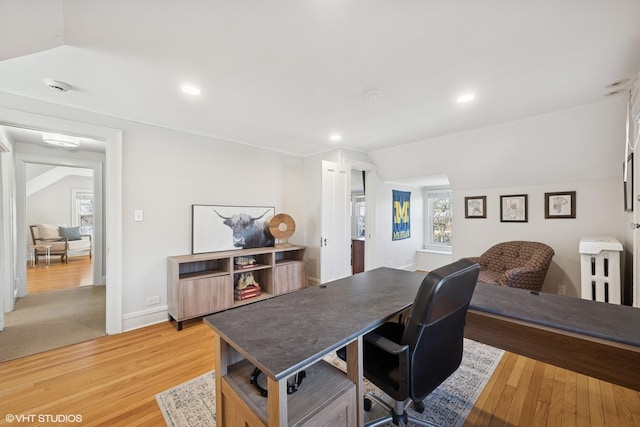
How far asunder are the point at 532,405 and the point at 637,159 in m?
2.16

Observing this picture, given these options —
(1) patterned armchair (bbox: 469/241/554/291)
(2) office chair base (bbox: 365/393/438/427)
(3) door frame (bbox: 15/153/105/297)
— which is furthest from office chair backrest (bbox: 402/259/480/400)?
(3) door frame (bbox: 15/153/105/297)

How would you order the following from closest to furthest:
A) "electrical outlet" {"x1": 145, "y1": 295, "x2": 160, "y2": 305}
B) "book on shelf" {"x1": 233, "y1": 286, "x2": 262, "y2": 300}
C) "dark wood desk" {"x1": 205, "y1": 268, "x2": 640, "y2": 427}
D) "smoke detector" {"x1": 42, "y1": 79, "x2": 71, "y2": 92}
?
1. "dark wood desk" {"x1": 205, "y1": 268, "x2": 640, "y2": 427}
2. "smoke detector" {"x1": 42, "y1": 79, "x2": 71, "y2": 92}
3. "electrical outlet" {"x1": 145, "y1": 295, "x2": 160, "y2": 305}
4. "book on shelf" {"x1": 233, "y1": 286, "x2": 262, "y2": 300}

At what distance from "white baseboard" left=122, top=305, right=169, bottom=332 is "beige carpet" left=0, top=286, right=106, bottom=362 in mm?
237

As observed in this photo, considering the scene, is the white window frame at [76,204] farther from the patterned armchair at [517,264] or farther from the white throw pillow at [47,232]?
the patterned armchair at [517,264]

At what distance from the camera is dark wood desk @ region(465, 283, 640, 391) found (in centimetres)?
105

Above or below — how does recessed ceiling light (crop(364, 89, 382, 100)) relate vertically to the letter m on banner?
above

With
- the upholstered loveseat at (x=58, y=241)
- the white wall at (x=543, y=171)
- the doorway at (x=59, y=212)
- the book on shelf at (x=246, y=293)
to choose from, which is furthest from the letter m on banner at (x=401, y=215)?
the upholstered loveseat at (x=58, y=241)

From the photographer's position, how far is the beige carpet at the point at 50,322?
2.49 m

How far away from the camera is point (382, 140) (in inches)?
152

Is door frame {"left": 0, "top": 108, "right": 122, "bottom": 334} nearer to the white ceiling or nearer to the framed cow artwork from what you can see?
the white ceiling

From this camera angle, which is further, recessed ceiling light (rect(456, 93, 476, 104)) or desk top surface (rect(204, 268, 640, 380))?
recessed ceiling light (rect(456, 93, 476, 104))

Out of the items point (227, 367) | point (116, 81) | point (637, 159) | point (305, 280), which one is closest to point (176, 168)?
point (116, 81)

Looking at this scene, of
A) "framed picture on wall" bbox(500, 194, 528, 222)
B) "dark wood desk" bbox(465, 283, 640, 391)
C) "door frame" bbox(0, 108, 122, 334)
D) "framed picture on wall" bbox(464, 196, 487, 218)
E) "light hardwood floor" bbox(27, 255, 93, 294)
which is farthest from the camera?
"light hardwood floor" bbox(27, 255, 93, 294)

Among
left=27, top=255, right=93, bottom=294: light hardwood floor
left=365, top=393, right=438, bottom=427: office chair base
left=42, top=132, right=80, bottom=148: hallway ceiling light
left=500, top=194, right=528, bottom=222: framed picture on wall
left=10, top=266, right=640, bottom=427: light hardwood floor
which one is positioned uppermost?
left=42, top=132, right=80, bottom=148: hallway ceiling light
